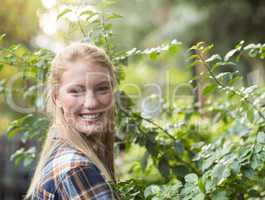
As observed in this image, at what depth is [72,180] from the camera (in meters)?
1.56

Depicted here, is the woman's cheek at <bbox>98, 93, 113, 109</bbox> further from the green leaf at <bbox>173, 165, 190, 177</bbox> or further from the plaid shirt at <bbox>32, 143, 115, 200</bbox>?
the green leaf at <bbox>173, 165, 190, 177</bbox>

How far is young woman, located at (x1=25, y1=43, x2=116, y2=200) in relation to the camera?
5.18 feet

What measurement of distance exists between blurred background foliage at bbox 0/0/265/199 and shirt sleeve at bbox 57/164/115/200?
0.29 meters

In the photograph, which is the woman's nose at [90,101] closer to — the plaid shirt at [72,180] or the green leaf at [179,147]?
the plaid shirt at [72,180]

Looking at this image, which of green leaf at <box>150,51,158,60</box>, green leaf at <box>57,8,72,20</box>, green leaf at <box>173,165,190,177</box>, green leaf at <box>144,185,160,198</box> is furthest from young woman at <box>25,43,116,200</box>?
green leaf at <box>173,165,190,177</box>

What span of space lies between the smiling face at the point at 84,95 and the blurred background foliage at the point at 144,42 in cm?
27

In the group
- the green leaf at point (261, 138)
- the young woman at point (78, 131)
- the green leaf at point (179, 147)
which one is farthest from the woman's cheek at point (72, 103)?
the green leaf at point (179, 147)

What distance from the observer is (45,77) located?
96.5 inches

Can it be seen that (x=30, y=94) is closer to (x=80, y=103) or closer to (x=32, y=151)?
(x=32, y=151)

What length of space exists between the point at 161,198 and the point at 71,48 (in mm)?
610

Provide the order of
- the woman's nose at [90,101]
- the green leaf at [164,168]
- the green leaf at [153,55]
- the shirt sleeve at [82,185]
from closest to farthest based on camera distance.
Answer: the shirt sleeve at [82,185]
the woman's nose at [90,101]
the green leaf at [153,55]
the green leaf at [164,168]

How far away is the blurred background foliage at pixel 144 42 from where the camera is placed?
2.46 meters

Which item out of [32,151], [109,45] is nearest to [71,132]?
[109,45]

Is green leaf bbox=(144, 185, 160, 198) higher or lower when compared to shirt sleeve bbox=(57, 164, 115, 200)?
lower
